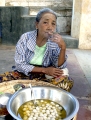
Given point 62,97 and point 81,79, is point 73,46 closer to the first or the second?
point 81,79

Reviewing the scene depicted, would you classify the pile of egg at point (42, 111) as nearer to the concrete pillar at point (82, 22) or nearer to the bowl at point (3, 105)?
the bowl at point (3, 105)

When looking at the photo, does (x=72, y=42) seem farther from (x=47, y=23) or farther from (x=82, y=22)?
(x=47, y=23)

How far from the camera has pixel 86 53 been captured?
453 centimetres

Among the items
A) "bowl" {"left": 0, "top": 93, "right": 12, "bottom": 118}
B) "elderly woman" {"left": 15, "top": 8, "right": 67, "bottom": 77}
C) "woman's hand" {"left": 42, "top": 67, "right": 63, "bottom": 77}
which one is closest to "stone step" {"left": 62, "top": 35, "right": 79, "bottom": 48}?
"elderly woman" {"left": 15, "top": 8, "right": 67, "bottom": 77}

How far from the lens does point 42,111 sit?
4.64 feet

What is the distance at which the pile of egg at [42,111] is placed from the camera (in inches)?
52.6

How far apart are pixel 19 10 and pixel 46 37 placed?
333 cm

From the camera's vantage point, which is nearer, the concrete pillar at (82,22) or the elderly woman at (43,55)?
the elderly woman at (43,55)

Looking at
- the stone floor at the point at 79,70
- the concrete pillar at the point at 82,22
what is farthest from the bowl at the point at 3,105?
the concrete pillar at the point at 82,22

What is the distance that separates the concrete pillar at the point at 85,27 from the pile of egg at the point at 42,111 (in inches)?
138

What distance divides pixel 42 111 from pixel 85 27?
3.68 m

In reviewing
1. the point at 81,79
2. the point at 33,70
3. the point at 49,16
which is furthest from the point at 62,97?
the point at 81,79

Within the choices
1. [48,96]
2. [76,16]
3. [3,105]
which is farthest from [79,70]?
[3,105]

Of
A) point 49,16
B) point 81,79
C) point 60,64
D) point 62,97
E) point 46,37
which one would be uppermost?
point 49,16
